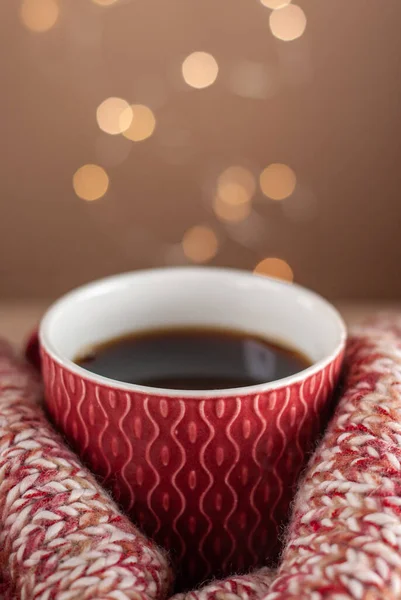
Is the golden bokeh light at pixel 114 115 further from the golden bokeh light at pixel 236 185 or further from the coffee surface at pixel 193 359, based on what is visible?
the coffee surface at pixel 193 359

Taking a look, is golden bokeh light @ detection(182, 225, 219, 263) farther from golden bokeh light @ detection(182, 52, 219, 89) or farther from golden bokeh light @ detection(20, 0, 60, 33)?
golden bokeh light @ detection(20, 0, 60, 33)

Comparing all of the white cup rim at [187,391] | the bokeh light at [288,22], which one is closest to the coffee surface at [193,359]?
the white cup rim at [187,391]

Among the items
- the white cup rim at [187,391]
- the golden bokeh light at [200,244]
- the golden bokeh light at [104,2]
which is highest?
the golden bokeh light at [104,2]

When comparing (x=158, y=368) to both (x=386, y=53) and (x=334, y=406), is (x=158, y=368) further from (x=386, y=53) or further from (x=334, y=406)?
(x=386, y=53)

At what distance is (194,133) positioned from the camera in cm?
81

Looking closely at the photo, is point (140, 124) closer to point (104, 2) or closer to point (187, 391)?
point (104, 2)

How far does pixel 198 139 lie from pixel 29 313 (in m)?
0.27

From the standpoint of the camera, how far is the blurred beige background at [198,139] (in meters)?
0.76

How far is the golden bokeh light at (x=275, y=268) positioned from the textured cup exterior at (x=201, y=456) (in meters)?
0.37

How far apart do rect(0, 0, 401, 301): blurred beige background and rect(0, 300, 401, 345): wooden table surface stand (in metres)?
0.02

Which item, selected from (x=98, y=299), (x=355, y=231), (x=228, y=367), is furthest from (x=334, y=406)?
(x=355, y=231)

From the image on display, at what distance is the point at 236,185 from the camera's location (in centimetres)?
84

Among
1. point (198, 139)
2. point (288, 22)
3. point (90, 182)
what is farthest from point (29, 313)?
point (288, 22)

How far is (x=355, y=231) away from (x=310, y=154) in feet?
0.35
